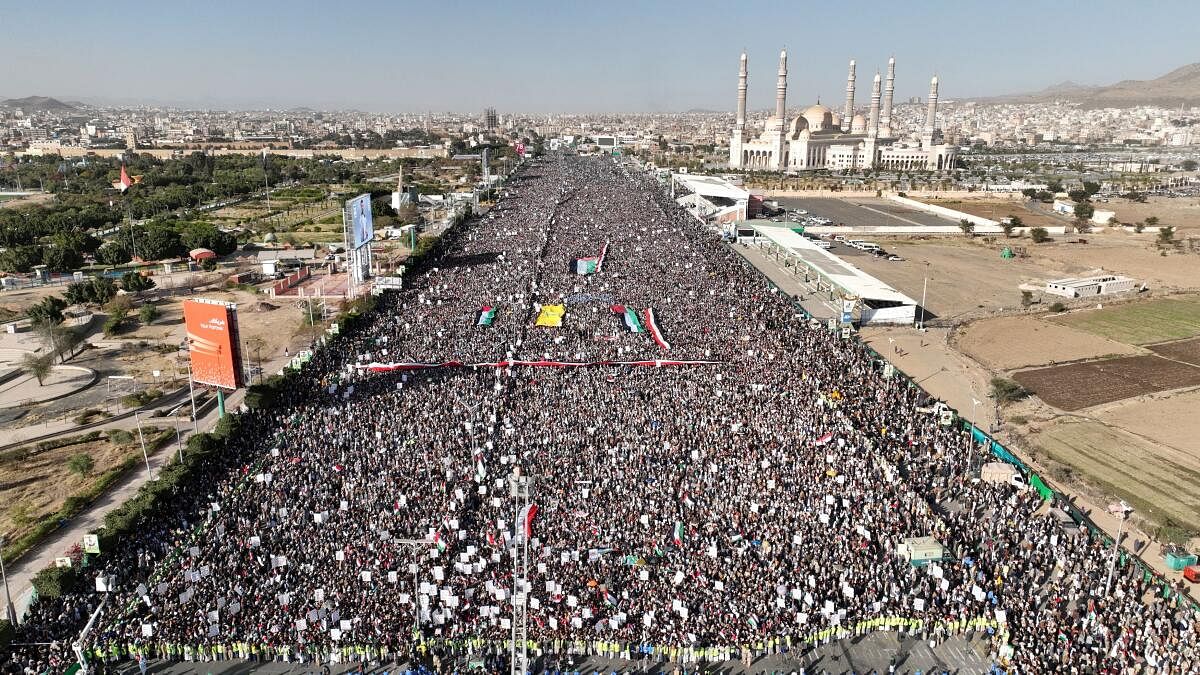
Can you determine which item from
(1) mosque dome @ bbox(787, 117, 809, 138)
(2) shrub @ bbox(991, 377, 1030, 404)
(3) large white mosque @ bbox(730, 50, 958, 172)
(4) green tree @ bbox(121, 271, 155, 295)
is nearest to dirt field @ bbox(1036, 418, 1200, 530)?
(2) shrub @ bbox(991, 377, 1030, 404)

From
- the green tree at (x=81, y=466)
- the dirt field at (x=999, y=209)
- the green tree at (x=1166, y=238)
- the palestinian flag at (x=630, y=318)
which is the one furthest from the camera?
the dirt field at (x=999, y=209)

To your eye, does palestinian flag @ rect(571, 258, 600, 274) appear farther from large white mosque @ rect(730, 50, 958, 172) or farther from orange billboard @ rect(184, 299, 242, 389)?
large white mosque @ rect(730, 50, 958, 172)

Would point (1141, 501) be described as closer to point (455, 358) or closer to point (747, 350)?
point (747, 350)

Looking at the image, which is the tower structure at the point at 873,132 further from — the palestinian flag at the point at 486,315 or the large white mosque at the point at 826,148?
the palestinian flag at the point at 486,315

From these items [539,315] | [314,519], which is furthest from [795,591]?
[539,315]

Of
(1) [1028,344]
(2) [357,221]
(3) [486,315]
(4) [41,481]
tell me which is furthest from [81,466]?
(1) [1028,344]

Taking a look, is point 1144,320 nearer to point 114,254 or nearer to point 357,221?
A: point 357,221

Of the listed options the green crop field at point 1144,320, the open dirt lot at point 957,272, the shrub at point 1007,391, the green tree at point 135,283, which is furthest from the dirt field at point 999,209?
the green tree at point 135,283
